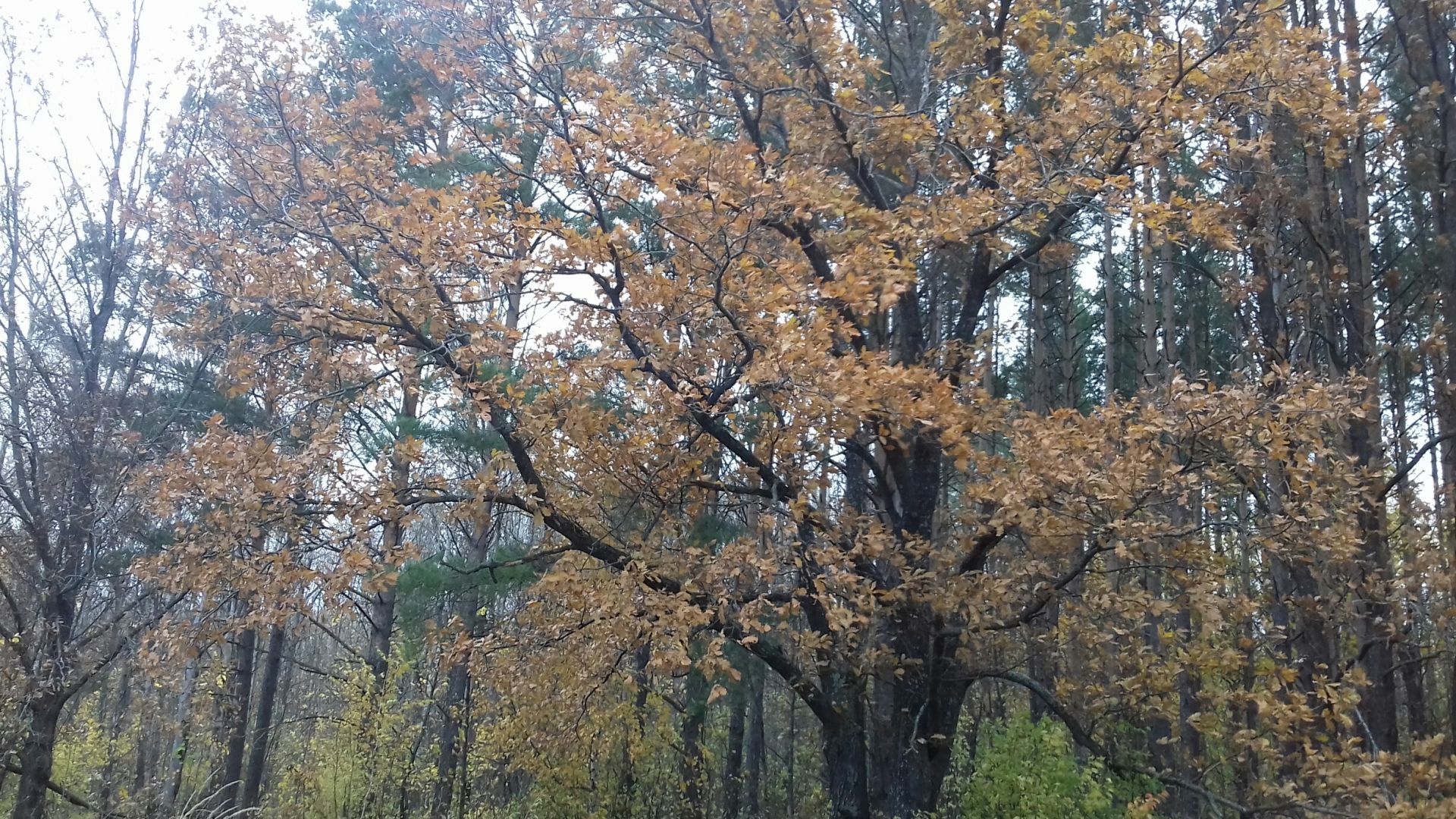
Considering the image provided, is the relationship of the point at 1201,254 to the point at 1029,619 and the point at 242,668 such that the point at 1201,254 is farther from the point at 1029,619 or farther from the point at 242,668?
the point at 242,668

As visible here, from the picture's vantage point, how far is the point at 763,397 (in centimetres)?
567


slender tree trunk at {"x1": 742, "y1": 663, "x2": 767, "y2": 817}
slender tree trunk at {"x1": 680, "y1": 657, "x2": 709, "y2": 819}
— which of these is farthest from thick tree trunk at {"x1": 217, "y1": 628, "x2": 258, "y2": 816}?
slender tree trunk at {"x1": 742, "y1": 663, "x2": 767, "y2": 817}

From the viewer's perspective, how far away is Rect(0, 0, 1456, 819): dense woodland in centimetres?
550

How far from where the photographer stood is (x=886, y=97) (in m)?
8.41

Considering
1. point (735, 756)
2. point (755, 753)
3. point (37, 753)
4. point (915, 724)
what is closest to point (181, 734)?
point (37, 753)

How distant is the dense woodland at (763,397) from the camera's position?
5.50 meters

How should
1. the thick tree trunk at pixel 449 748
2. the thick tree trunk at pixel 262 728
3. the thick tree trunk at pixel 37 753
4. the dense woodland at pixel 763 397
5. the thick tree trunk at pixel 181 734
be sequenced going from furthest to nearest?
the thick tree trunk at pixel 262 728, the thick tree trunk at pixel 449 748, the thick tree trunk at pixel 181 734, the thick tree trunk at pixel 37 753, the dense woodland at pixel 763 397

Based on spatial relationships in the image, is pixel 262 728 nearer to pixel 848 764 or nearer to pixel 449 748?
pixel 449 748

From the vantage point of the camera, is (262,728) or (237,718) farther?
(262,728)

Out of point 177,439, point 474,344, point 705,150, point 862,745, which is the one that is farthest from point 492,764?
point 705,150

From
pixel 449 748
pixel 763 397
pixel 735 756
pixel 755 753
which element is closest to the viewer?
pixel 763 397

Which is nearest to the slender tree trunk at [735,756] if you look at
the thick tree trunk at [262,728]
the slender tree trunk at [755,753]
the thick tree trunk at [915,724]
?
the slender tree trunk at [755,753]

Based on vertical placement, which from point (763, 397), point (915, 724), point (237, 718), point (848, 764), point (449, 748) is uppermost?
point (763, 397)

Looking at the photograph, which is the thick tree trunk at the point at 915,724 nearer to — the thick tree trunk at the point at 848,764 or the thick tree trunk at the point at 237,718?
the thick tree trunk at the point at 848,764
